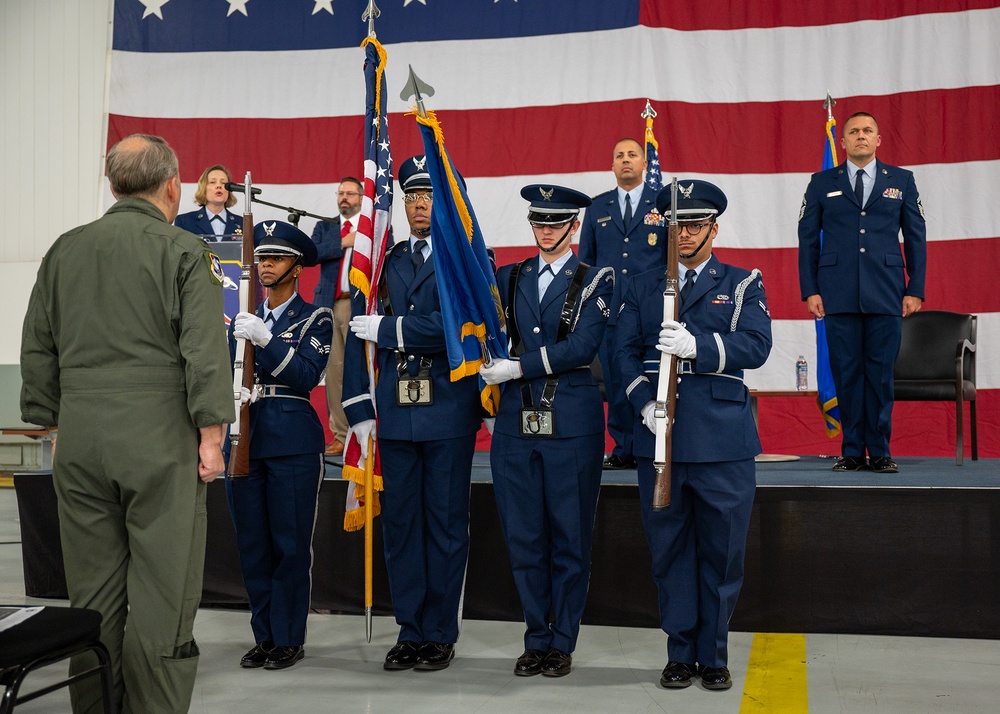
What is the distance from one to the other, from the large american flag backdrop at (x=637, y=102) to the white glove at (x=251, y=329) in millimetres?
3440

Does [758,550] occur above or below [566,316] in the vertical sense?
below

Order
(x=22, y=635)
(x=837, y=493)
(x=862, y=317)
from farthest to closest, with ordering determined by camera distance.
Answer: (x=862, y=317), (x=837, y=493), (x=22, y=635)

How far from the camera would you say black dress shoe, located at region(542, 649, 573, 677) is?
3.30 m

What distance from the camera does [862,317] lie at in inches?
180

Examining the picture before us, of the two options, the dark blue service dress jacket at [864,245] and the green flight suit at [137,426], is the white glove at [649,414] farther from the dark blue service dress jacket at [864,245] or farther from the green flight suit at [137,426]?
the dark blue service dress jacket at [864,245]

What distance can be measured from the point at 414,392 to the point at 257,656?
3.45ft

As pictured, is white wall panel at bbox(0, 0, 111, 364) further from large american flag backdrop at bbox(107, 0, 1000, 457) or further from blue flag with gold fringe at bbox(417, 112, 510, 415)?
blue flag with gold fringe at bbox(417, 112, 510, 415)

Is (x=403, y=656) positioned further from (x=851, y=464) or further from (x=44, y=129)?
(x=44, y=129)

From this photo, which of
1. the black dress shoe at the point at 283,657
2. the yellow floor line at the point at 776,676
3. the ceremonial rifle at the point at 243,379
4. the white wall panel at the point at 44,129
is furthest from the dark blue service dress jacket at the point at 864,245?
the white wall panel at the point at 44,129

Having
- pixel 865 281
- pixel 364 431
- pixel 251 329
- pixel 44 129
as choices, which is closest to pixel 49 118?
pixel 44 129

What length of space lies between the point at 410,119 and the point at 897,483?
4.15 meters

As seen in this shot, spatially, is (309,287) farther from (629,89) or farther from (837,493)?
(837,493)

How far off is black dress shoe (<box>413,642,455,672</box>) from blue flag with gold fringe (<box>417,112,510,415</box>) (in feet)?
2.99

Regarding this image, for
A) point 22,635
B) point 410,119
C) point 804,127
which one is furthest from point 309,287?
point 22,635
